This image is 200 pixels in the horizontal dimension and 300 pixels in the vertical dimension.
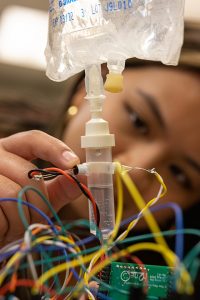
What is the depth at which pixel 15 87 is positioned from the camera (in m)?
2.02

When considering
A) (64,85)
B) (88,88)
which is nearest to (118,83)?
(88,88)

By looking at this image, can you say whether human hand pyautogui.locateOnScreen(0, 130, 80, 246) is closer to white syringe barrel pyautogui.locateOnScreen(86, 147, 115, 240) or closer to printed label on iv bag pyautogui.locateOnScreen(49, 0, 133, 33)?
white syringe barrel pyautogui.locateOnScreen(86, 147, 115, 240)

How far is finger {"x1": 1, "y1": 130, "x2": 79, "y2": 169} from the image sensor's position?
21.0 inches

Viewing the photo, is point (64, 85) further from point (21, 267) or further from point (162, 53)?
point (21, 267)

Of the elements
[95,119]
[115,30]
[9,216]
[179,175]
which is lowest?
[179,175]

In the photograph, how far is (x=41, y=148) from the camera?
1.90 feet

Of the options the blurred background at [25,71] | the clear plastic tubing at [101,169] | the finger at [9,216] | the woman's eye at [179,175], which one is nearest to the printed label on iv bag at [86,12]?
the clear plastic tubing at [101,169]

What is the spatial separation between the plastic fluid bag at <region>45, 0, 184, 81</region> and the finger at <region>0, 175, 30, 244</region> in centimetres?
20

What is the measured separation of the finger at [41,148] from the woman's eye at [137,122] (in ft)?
1.85

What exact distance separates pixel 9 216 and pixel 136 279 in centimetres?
22

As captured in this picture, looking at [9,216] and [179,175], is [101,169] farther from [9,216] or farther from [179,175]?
[179,175]

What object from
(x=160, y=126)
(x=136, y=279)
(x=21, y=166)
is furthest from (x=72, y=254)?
(x=160, y=126)

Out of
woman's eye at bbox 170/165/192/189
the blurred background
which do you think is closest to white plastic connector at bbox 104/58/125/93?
woman's eye at bbox 170/165/192/189

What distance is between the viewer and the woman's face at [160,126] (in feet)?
3.55
